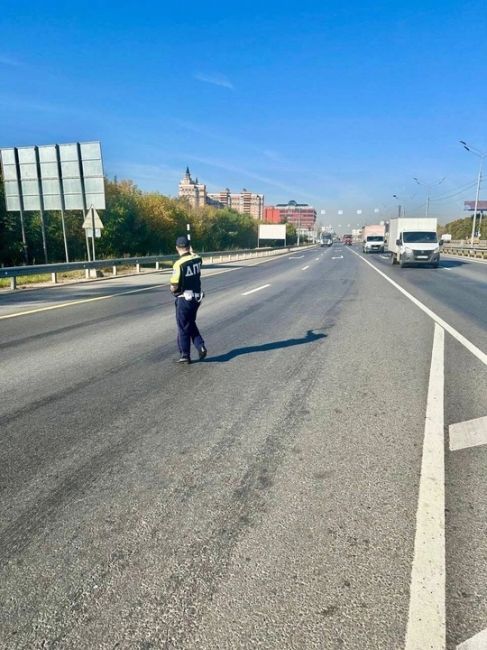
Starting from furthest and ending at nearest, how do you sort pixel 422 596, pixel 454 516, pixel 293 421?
pixel 293 421 → pixel 454 516 → pixel 422 596

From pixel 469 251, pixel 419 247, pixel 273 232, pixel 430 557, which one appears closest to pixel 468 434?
pixel 430 557

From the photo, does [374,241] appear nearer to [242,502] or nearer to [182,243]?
[182,243]

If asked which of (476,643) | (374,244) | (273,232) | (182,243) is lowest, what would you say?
(476,643)

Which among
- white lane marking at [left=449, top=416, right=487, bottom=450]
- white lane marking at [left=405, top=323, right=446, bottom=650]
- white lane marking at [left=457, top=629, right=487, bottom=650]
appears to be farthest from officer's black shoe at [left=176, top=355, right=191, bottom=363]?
white lane marking at [left=457, top=629, right=487, bottom=650]

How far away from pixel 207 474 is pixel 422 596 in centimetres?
149

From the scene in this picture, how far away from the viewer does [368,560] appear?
2072 millimetres

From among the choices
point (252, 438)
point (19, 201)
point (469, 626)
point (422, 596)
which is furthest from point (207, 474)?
point (19, 201)

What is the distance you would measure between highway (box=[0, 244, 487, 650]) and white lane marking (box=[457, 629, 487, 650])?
23 millimetres

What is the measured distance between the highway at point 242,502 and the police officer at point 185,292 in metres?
0.40

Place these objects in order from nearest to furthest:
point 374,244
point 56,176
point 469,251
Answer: point 56,176
point 469,251
point 374,244

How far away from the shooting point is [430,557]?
2.08 metres

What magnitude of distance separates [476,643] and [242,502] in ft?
4.32

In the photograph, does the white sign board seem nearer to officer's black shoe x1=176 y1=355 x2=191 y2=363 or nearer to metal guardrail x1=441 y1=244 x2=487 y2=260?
metal guardrail x1=441 y1=244 x2=487 y2=260

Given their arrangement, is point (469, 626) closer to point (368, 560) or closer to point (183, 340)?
point (368, 560)
